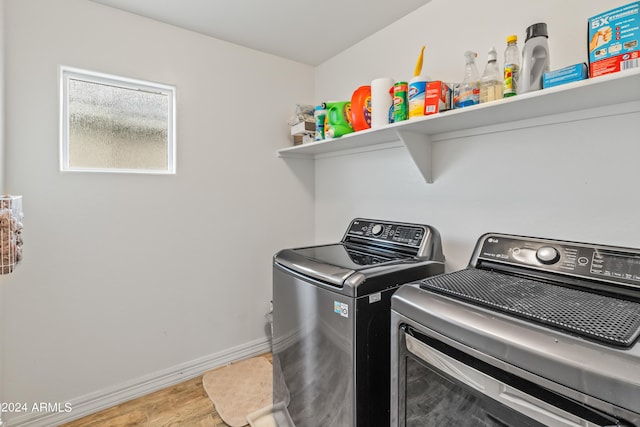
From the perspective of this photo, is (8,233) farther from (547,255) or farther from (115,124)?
(547,255)

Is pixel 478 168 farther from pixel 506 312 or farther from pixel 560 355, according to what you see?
pixel 560 355

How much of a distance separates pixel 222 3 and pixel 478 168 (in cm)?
161

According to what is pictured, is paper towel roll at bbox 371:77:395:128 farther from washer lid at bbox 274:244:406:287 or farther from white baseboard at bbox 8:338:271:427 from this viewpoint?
white baseboard at bbox 8:338:271:427

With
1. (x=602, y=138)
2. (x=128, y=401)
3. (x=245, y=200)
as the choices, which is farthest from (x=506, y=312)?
(x=128, y=401)

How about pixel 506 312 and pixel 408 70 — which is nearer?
pixel 506 312

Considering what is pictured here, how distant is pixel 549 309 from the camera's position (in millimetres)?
745

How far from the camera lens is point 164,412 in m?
1.73

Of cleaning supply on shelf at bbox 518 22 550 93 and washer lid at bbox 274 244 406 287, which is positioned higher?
cleaning supply on shelf at bbox 518 22 550 93

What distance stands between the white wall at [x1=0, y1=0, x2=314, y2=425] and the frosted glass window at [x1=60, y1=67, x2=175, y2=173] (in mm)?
73

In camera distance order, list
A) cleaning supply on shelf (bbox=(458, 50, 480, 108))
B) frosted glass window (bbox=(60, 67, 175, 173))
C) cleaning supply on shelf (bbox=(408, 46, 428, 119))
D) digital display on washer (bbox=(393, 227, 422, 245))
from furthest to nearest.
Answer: frosted glass window (bbox=(60, 67, 175, 173)) < digital display on washer (bbox=(393, 227, 422, 245)) < cleaning supply on shelf (bbox=(408, 46, 428, 119)) < cleaning supply on shelf (bbox=(458, 50, 480, 108))

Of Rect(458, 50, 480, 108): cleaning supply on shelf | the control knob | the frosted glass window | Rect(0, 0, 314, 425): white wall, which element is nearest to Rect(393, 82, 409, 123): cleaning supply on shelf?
Rect(458, 50, 480, 108): cleaning supply on shelf

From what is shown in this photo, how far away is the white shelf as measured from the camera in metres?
0.93

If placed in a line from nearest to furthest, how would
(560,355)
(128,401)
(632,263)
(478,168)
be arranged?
1. (560,355)
2. (632,263)
3. (478,168)
4. (128,401)

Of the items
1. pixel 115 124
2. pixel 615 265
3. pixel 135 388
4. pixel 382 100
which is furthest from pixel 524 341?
pixel 115 124
